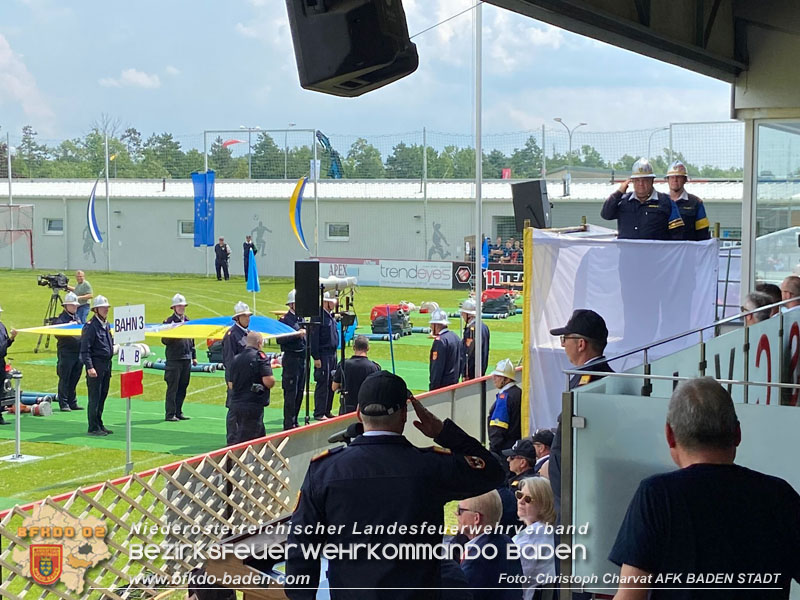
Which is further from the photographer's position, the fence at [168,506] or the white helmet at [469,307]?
the white helmet at [469,307]

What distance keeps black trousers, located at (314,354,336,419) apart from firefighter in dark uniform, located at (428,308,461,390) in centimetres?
214

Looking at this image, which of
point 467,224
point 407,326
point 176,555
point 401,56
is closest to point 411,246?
point 467,224

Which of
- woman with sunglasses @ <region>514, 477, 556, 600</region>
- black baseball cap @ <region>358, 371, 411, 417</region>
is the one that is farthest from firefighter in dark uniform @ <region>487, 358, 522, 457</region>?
black baseball cap @ <region>358, 371, 411, 417</region>

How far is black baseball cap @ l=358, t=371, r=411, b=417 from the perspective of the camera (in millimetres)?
3182

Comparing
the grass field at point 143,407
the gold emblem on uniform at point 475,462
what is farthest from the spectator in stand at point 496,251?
the gold emblem on uniform at point 475,462

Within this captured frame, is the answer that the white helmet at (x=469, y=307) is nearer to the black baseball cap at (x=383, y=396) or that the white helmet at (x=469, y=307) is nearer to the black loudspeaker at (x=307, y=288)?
the black loudspeaker at (x=307, y=288)

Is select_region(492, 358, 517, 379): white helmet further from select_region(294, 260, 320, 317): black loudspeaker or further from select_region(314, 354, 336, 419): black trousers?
select_region(314, 354, 336, 419): black trousers

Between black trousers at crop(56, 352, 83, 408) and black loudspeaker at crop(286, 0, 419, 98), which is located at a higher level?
black loudspeaker at crop(286, 0, 419, 98)

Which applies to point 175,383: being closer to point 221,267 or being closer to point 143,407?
point 143,407

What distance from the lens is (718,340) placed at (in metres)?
5.40

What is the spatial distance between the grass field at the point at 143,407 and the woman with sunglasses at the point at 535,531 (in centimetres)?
681

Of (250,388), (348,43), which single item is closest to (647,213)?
(250,388)

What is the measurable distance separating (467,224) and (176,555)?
100ft

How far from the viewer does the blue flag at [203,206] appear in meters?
35.1
